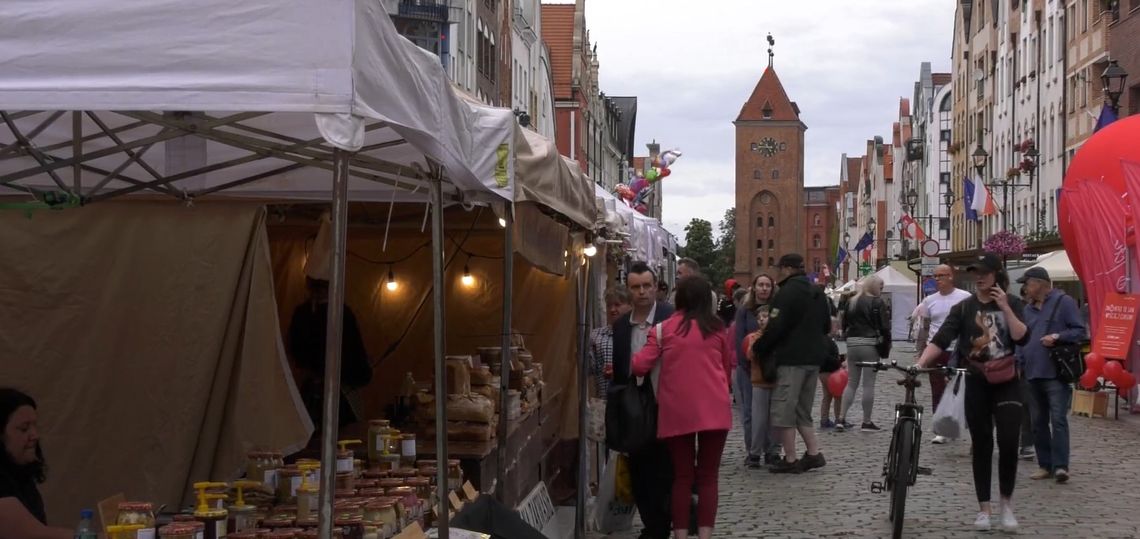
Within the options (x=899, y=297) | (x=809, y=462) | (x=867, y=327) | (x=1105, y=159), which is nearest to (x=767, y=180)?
(x=899, y=297)

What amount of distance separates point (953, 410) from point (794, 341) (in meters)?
2.63

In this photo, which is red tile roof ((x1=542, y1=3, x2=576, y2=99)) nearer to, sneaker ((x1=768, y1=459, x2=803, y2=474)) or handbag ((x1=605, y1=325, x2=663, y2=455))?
sneaker ((x1=768, y1=459, x2=803, y2=474))

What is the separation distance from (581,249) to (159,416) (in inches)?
158

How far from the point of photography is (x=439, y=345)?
6.41m

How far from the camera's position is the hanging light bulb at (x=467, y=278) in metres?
12.9

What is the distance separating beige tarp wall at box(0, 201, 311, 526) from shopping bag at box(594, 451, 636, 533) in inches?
121

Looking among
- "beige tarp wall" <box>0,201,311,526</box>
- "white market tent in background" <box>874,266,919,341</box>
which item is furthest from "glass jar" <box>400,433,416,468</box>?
"white market tent in background" <box>874,266,919,341</box>

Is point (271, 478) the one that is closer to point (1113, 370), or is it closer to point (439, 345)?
point (439, 345)

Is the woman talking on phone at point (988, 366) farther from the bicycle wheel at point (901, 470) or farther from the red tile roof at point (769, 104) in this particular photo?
the red tile roof at point (769, 104)

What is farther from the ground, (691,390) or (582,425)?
(691,390)

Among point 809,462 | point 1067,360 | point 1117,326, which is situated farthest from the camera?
point 1117,326

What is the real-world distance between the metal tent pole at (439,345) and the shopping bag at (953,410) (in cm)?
494

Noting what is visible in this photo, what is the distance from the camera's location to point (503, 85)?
54688mm

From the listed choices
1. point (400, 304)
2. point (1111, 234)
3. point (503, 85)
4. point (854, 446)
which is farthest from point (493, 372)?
point (503, 85)
